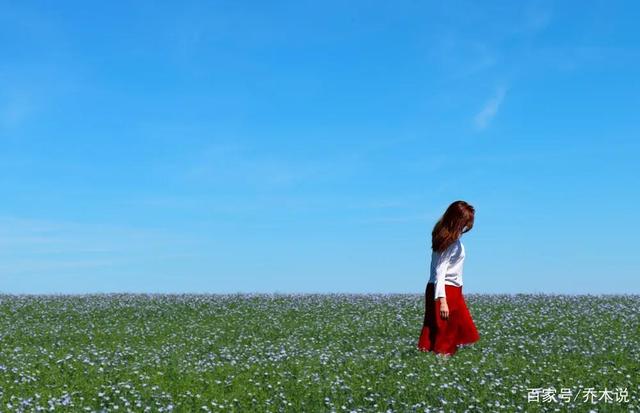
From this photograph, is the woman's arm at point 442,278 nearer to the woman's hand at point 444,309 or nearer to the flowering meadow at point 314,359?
the woman's hand at point 444,309

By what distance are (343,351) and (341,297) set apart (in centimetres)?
1254

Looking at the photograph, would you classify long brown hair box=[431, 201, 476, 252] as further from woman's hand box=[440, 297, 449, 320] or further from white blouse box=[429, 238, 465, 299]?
woman's hand box=[440, 297, 449, 320]

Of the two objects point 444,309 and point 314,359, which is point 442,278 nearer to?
point 444,309

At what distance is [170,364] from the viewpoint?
48.1 feet

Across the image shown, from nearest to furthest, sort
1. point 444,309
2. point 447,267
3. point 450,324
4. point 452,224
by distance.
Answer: point 444,309 < point 452,224 < point 447,267 < point 450,324

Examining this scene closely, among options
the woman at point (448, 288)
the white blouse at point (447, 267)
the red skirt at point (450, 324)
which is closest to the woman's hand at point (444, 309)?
the woman at point (448, 288)

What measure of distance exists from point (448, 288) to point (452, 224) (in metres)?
1.35

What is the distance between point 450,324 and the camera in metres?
14.2

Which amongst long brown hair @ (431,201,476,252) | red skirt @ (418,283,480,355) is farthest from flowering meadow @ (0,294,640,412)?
long brown hair @ (431,201,476,252)

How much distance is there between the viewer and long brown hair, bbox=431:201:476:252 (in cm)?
1341

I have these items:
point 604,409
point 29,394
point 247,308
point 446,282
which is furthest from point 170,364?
point 247,308

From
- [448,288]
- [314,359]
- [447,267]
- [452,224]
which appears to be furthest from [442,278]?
[314,359]

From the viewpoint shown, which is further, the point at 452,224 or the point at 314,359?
the point at 314,359

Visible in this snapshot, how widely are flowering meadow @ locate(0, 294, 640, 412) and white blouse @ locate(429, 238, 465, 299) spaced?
148 centimetres
